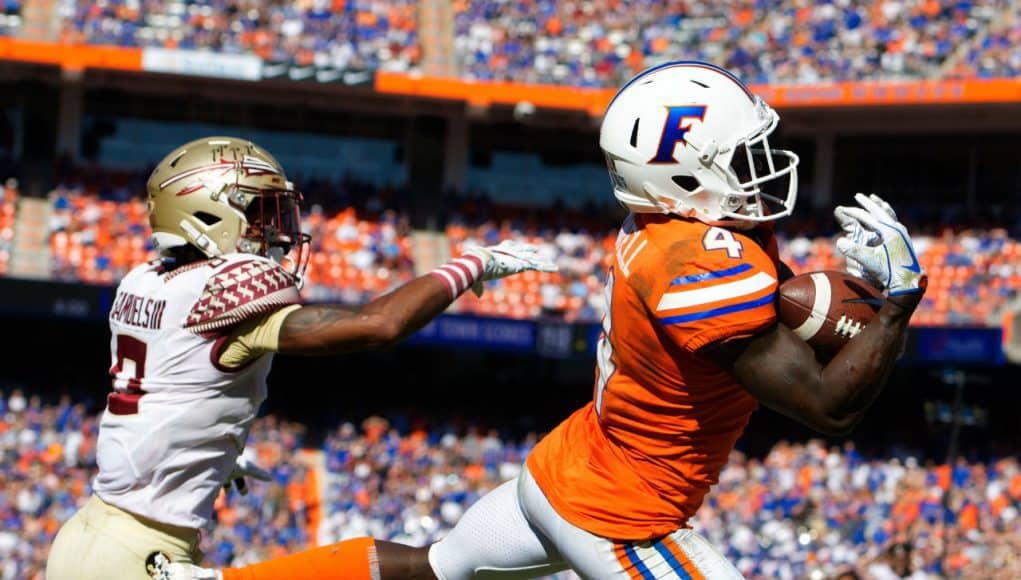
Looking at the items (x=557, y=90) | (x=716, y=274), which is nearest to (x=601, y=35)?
(x=557, y=90)

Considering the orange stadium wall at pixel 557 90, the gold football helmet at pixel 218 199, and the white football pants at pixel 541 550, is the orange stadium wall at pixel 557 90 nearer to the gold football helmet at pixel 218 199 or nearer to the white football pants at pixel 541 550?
the gold football helmet at pixel 218 199

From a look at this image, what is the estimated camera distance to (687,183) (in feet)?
11.8

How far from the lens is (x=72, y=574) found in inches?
158

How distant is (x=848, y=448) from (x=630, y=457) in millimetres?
13187

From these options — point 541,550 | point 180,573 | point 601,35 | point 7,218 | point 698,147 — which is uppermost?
point 601,35

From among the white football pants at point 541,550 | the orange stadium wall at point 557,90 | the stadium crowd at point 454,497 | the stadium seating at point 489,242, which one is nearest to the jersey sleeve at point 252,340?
the white football pants at point 541,550

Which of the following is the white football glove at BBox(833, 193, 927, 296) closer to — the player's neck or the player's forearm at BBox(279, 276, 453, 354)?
the player's forearm at BBox(279, 276, 453, 354)

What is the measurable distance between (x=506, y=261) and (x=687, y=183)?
0.81 metres

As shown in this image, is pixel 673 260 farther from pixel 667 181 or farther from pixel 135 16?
pixel 135 16

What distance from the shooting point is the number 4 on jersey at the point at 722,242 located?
11.0ft

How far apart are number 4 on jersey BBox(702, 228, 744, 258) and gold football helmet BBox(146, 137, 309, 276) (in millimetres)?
1545

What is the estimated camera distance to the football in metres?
3.54

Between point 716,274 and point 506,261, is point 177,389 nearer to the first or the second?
point 506,261

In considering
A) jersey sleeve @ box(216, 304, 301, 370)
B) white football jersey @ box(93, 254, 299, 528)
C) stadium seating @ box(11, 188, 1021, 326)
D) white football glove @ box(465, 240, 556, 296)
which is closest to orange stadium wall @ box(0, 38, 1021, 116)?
stadium seating @ box(11, 188, 1021, 326)
